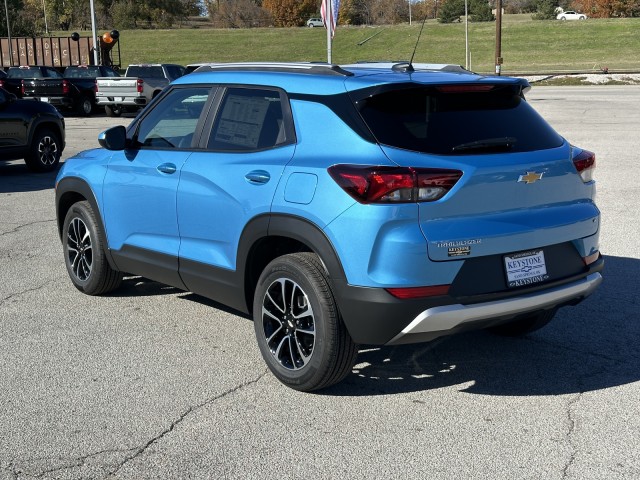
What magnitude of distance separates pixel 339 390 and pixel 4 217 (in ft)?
22.6

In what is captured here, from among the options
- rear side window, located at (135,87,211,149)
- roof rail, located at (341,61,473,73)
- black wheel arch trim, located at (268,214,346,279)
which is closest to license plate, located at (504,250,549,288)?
black wheel arch trim, located at (268,214,346,279)

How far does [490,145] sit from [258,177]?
1299mm

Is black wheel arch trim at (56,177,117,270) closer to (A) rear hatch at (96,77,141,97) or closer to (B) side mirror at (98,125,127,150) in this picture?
(B) side mirror at (98,125,127,150)

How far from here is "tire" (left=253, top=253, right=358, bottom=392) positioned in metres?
4.45

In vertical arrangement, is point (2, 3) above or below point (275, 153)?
above

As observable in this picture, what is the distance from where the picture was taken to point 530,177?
4512 millimetres

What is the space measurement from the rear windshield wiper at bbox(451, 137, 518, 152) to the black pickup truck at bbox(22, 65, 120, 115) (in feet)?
80.5

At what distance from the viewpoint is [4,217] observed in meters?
10.3

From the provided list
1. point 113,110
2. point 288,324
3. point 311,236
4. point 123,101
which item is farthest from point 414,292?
point 113,110

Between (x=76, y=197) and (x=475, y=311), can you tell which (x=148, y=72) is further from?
(x=475, y=311)

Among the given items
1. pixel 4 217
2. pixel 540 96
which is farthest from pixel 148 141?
pixel 540 96

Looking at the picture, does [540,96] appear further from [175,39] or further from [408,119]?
[175,39]

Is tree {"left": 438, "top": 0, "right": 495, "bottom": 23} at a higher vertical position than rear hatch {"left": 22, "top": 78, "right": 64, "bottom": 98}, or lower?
higher

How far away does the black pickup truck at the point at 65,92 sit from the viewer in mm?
27422
